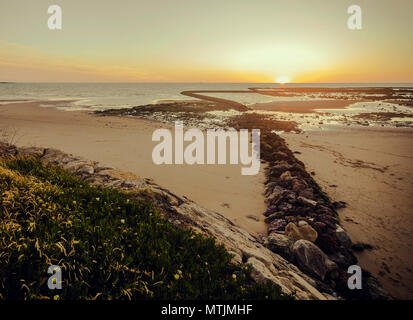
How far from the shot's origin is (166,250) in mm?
2959

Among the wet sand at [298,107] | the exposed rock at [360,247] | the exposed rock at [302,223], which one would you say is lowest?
the exposed rock at [360,247]

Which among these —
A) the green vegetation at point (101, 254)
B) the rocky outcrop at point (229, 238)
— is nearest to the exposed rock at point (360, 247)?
the rocky outcrop at point (229, 238)

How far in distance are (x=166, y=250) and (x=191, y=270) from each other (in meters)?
0.45

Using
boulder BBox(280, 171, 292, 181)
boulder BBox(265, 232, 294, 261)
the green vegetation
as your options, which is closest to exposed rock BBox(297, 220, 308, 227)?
boulder BBox(265, 232, 294, 261)

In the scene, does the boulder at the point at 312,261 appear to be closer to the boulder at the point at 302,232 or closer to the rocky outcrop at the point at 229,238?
the rocky outcrop at the point at 229,238

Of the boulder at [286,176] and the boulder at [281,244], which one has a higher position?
the boulder at [286,176]

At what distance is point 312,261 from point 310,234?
103cm

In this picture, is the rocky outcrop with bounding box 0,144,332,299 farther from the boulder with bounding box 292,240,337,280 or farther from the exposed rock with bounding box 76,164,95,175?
the boulder with bounding box 292,240,337,280

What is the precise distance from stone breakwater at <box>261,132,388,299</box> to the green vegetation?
2.33 metres

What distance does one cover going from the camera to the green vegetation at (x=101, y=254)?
236 cm

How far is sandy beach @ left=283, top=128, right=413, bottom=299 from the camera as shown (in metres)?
5.64

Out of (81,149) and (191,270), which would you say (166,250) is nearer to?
(191,270)

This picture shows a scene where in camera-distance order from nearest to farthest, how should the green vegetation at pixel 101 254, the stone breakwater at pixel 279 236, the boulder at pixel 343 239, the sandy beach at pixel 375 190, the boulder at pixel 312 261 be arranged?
the green vegetation at pixel 101 254, the stone breakwater at pixel 279 236, the boulder at pixel 312 261, the sandy beach at pixel 375 190, the boulder at pixel 343 239

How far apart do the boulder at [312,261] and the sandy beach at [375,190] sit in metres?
1.63
